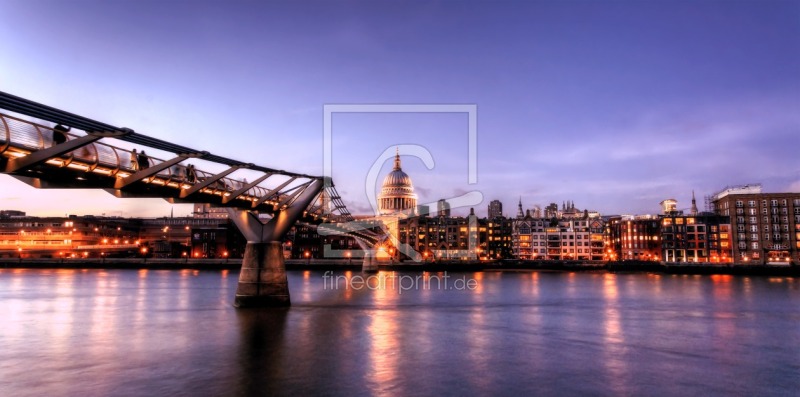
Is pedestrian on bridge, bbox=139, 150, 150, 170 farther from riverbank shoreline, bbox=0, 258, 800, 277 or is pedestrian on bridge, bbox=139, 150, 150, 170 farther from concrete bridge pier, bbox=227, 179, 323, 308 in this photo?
riverbank shoreline, bbox=0, 258, 800, 277

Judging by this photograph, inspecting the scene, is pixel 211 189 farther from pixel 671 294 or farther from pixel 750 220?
pixel 750 220

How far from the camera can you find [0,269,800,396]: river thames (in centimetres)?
2598

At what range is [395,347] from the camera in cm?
3488

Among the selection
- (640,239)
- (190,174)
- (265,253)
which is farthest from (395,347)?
(640,239)

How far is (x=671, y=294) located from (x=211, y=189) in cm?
6192

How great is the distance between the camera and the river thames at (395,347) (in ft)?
85.3

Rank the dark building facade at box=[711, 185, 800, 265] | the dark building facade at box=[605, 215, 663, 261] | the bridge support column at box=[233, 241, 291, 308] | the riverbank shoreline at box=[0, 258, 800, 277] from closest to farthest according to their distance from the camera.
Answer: the bridge support column at box=[233, 241, 291, 308], the dark building facade at box=[711, 185, 800, 265], the riverbank shoreline at box=[0, 258, 800, 277], the dark building facade at box=[605, 215, 663, 261]

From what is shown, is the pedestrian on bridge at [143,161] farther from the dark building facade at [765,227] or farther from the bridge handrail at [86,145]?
the dark building facade at [765,227]

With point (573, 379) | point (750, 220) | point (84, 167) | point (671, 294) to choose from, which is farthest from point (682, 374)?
point (750, 220)

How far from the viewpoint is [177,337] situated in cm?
3812


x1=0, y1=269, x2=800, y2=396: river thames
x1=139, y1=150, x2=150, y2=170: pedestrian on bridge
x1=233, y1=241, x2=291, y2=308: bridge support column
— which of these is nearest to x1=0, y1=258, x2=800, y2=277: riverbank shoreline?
x1=0, y1=269, x2=800, y2=396: river thames

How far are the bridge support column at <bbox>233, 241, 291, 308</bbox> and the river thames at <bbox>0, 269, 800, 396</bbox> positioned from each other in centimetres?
151

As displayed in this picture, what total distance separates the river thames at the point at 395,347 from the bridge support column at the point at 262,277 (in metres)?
1.51

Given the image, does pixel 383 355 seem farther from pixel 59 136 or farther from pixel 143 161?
pixel 59 136
